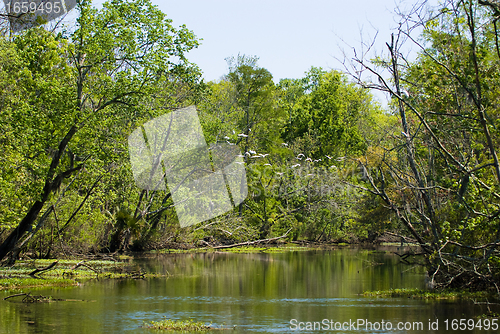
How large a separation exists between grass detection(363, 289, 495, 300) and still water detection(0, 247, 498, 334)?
86cm

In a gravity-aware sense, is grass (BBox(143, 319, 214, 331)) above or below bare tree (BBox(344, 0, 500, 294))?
below

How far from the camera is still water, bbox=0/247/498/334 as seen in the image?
43.9 ft

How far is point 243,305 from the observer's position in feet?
56.0

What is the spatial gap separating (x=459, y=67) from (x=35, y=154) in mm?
17541


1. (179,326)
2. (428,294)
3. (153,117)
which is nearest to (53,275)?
(153,117)

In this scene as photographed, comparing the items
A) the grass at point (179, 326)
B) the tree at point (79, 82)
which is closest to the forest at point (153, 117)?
the tree at point (79, 82)

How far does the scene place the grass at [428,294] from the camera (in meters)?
18.0

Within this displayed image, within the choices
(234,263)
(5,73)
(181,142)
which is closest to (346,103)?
(181,142)

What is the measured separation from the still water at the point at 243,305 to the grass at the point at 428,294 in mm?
862

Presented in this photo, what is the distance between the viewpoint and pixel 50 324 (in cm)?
1298

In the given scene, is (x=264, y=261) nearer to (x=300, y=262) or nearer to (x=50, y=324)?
(x=300, y=262)

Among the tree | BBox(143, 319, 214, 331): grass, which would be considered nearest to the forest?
the tree

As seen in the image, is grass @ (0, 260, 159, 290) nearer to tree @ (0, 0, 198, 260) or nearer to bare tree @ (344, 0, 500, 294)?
tree @ (0, 0, 198, 260)

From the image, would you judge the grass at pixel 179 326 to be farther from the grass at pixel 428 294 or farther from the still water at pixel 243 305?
the grass at pixel 428 294
